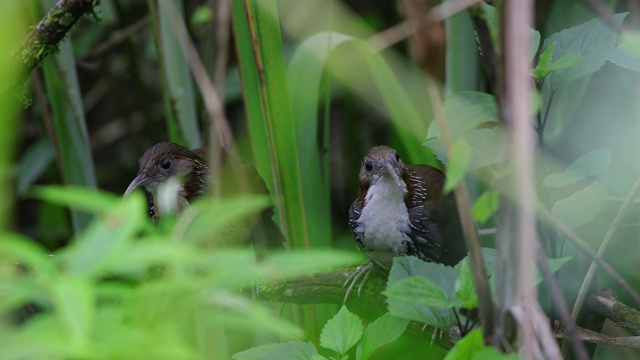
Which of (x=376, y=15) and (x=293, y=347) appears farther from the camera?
(x=376, y=15)

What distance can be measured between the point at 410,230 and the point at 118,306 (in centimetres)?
177

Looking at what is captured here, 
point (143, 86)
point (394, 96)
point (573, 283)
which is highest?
point (143, 86)

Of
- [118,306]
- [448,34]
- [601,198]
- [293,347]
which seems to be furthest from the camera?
[448,34]

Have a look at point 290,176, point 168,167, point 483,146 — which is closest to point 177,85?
point 168,167

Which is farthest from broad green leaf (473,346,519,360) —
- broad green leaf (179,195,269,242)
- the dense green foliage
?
broad green leaf (179,195,269,242)

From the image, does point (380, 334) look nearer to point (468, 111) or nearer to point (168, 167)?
point (468, 111)

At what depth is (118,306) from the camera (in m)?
0.88

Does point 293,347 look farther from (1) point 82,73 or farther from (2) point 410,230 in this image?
(1) point 82,73

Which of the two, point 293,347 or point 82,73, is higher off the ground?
point 82,73

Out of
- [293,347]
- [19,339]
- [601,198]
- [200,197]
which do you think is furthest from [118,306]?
[200,197]

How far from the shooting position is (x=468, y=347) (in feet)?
3.34

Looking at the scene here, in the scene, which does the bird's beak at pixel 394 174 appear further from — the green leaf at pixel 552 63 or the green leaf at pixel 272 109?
the green leaf at pixel 552 63

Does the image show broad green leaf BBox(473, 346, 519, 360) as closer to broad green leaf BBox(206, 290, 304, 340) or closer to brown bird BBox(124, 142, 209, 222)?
broad green leaf BBox(206, 290, 304, 340)

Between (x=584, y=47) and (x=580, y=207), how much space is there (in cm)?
30
